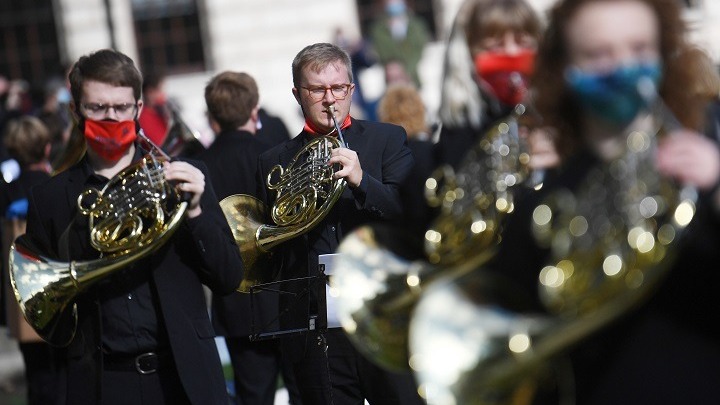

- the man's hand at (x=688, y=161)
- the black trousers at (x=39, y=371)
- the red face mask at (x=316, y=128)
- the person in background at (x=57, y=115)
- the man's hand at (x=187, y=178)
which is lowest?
the black trousers at (x=39, y=371)

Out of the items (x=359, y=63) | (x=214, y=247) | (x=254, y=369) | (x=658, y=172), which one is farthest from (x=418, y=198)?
(x=359, y=63)

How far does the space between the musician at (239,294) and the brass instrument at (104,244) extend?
101 inches

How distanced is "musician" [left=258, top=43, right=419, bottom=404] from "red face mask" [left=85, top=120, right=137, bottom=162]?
1020 millimetres

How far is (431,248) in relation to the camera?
12.1ft

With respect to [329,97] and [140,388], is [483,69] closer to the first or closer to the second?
[140,388]

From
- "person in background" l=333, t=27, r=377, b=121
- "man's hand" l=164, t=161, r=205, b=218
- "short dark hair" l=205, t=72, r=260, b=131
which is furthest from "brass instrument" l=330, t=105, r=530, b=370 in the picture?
"person in background" l=333, t=27, r=377, b=121

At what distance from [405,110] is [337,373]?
334cm

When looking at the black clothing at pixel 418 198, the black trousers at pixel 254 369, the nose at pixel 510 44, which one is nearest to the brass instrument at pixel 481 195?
the black clothing at pixel 418 198

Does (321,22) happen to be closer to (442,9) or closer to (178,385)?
(442,9)

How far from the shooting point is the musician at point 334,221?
6.04 meters

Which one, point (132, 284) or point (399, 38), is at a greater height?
point (132, 284)

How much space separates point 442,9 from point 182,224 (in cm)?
1597

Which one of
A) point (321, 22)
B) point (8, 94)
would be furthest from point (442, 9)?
point (8, 94)

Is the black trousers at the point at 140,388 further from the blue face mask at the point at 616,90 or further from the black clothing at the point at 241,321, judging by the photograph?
the black clothing at the point at 241,321
